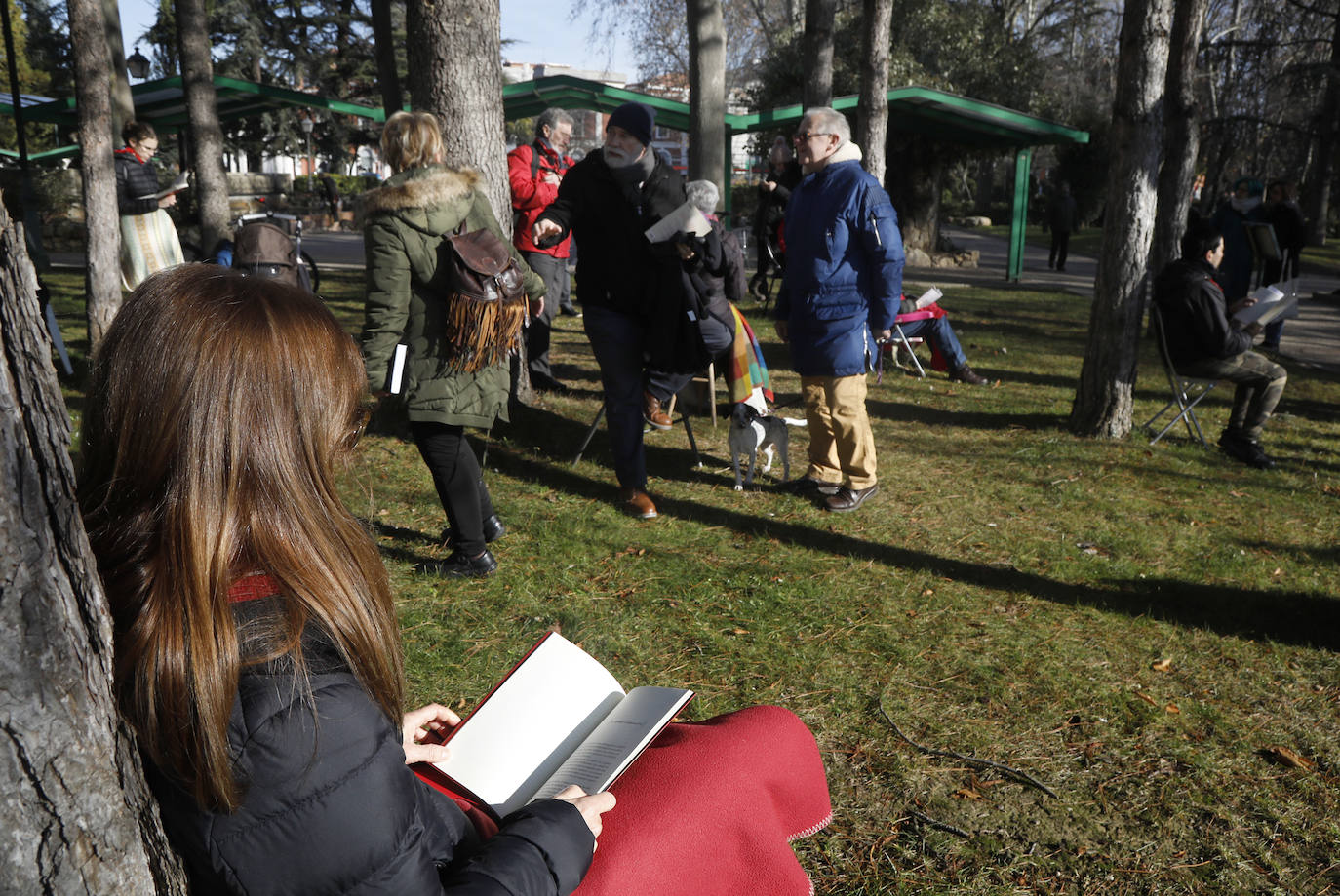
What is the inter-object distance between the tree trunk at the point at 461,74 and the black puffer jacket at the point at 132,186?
10.3 ft

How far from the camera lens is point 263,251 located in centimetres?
524

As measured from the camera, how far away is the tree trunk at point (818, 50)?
39.1 feet

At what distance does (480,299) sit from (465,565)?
1.27 meters

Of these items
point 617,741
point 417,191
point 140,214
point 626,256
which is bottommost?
point 617,741

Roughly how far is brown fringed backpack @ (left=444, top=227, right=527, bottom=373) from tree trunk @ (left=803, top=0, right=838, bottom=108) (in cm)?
891

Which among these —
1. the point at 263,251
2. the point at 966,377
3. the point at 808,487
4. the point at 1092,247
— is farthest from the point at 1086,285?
the point at 263,251

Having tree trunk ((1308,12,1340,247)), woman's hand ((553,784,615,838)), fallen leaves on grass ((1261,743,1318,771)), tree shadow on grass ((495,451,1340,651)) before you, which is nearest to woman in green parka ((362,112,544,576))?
tree shadow on grass ((495,451,1340,651))

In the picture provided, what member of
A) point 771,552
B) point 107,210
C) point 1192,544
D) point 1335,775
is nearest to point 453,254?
point 771,552

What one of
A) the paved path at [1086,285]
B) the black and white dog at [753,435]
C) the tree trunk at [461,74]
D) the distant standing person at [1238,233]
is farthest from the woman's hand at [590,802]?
the distant standing person at [1238,233]

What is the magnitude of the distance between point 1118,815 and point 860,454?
2831mm

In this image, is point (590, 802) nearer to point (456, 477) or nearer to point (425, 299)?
point (456, 477)

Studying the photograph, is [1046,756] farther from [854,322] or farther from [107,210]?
[107,210]

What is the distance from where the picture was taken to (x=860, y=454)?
18.1 feet

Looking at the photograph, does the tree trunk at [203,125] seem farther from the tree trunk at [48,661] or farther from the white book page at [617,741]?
the tree trunk at [48,661]
